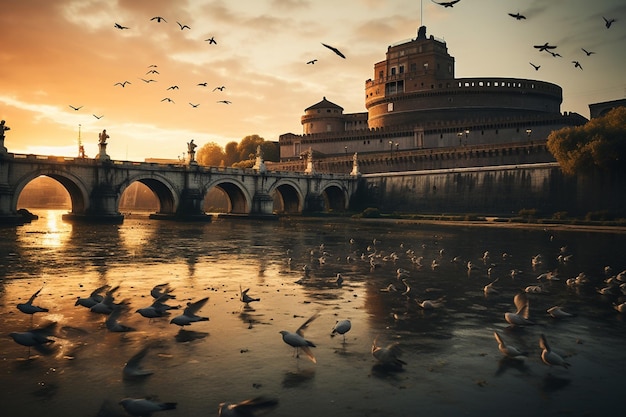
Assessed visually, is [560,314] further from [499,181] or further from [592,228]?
[499,181]

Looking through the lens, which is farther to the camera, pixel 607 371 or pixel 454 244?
pixel 454 244

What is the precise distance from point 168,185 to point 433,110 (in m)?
61.3

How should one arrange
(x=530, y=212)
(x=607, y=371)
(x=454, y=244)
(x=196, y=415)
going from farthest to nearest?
(x=530, y=212) → (x=454, y=244) → (x=607, y=371) → (x=196, y=415)

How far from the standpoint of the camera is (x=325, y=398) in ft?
27.1

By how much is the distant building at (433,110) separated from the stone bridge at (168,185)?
18.6 meters

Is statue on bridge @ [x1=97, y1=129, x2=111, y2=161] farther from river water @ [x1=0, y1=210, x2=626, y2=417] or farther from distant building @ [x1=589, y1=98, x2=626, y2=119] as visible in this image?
distant building @ [x1=589, y1=98, x2=626, y2=119]

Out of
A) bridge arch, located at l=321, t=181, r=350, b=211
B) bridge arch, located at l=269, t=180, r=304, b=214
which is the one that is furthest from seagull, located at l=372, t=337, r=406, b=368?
bridge arch, located at l=321, t=181, r=350, b=211

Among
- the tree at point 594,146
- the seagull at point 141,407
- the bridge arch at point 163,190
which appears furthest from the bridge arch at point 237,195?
the seagull at point 141,407

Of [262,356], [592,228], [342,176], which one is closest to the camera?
[262,356]

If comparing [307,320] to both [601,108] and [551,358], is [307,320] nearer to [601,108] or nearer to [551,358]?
[551,358]

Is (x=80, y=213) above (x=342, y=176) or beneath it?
beneath

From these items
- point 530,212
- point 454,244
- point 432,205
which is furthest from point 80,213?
point 530,212

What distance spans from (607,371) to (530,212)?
57425 mm

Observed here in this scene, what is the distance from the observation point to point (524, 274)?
2192cm
